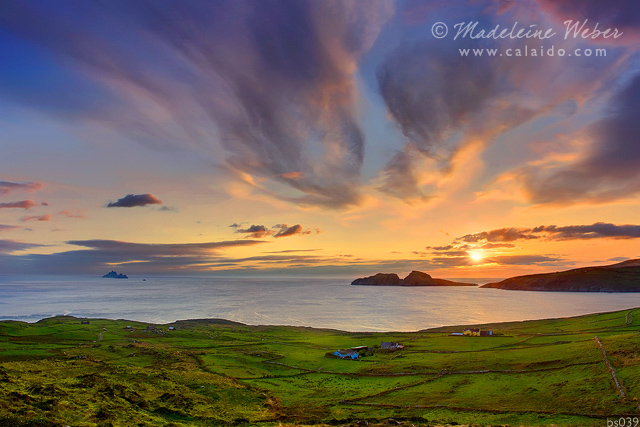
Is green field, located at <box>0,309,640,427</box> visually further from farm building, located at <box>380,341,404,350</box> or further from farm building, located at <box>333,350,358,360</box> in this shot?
farm building, located at <box>380,341,404,350</box>

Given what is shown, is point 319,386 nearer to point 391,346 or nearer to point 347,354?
point 347,354

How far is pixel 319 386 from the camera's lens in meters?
61.3

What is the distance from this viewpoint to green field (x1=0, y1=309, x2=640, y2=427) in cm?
3391

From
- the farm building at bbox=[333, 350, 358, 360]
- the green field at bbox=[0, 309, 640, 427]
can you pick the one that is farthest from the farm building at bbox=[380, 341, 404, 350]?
the farm building at bbox=[333, 350, 358, 360]

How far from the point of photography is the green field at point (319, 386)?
111 ft

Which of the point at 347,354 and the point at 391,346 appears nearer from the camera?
the point at 347,354

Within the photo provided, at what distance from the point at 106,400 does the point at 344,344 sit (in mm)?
84689

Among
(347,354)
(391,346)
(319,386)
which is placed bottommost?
(391,346)

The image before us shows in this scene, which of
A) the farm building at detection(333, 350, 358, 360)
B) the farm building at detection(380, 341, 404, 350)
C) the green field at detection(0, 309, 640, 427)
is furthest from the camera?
the farm building at detection(380, 341, 404, 350)

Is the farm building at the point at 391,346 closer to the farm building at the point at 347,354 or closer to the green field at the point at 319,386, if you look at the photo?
the green field at the point at 319,386

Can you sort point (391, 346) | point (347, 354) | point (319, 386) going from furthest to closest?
point (391, 346) < point (347, 354) < point (319, 386)

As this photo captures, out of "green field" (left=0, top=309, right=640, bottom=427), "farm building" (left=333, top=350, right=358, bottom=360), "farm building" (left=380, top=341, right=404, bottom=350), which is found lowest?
"farm building" (left=380, top=341, right=404, bottom=350)

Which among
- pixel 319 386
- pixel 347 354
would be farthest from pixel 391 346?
pixel 319 386

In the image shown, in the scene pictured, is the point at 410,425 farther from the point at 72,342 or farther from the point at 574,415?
the point at 72,342
